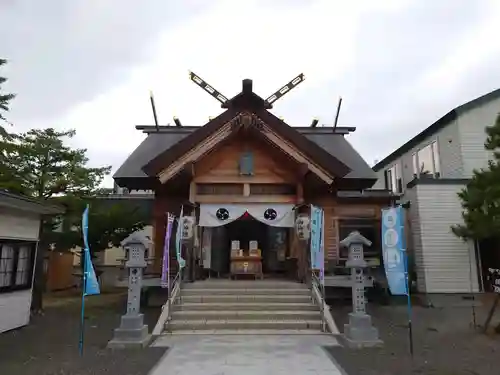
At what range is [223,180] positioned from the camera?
1376 cm

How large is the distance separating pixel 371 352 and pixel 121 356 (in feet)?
16.4

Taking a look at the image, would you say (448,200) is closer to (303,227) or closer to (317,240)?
(303,227)

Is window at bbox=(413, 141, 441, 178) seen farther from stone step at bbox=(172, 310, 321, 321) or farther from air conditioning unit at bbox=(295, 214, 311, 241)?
stone step at bbox=(172, 310, 321, 321)

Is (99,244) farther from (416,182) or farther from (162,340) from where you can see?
(416,182)

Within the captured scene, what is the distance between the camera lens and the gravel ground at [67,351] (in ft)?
21.6

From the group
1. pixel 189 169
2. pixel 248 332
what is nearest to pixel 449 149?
pixel 189 169

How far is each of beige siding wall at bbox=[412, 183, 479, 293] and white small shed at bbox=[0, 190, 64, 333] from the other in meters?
13.6

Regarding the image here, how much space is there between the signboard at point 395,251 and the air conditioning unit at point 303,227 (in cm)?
365

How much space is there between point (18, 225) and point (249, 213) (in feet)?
22.8

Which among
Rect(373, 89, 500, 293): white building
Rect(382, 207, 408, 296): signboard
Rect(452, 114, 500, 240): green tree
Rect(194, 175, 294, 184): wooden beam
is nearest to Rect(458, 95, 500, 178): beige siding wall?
Rect(373, 89, 500, 293): white building

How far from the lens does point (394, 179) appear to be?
2208 centimetres

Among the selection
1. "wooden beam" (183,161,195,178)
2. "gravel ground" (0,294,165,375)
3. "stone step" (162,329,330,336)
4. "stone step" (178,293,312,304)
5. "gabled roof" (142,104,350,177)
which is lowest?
"gravel ground" (0,294,165,375)

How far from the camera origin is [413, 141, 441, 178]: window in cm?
1819

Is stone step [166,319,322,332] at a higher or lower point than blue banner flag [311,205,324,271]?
lower
